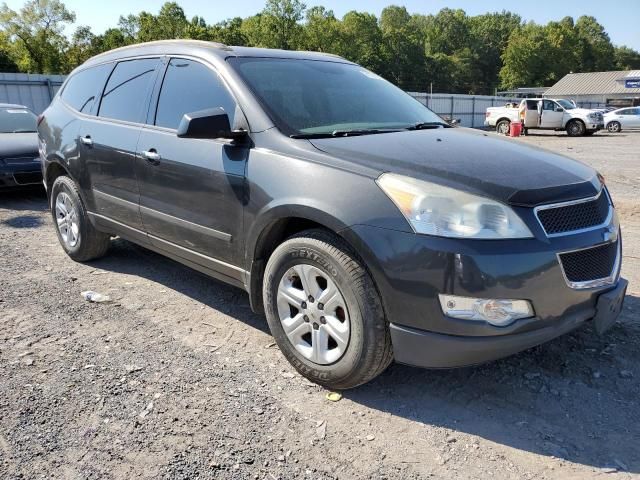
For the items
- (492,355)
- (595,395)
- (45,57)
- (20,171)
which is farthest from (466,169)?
→ (45,57)

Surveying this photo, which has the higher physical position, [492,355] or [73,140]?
[73,140]

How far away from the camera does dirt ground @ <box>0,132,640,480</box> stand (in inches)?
94.9

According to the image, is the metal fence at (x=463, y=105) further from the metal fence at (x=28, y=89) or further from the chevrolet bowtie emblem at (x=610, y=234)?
the chevrolet bowtie emblem at (x=610, y=234)

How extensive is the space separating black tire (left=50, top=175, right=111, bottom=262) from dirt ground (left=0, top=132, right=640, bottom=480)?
3.28ft

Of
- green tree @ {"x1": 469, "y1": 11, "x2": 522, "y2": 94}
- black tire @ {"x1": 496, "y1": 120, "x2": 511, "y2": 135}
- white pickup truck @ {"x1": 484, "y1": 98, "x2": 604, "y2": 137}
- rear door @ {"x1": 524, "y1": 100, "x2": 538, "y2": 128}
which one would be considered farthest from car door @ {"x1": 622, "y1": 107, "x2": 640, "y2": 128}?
green tree @ {"x1": 469, "y1": 11, "x2": 522, "y2": 94}

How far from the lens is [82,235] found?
16.3ft

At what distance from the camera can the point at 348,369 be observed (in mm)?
2787

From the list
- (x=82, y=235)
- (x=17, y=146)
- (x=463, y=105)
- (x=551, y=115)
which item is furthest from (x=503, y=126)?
(x=82, y=235)

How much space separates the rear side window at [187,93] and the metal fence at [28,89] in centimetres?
1661

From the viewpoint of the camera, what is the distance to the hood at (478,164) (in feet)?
8.45

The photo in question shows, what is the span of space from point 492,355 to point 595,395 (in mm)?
792

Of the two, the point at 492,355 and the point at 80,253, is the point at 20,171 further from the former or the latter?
the point at 492,355

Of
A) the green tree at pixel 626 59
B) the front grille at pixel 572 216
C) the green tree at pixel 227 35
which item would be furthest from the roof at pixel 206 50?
the green tree at pixel 626 59

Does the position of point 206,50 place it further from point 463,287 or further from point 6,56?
point 6,56
